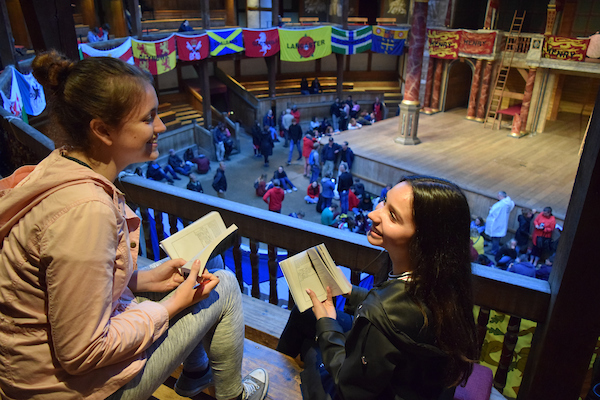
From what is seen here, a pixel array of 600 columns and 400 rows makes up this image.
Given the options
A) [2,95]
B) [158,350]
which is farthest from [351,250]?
[2,95]

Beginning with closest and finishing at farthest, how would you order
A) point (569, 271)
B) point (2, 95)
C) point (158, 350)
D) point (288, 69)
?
1. point (158, 350)
2. point (569, 271)
3. point (2, 95)
4. point (288, 69)

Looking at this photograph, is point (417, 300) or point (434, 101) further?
point (434, 101)

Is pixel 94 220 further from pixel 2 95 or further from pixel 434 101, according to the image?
pixel 434 101

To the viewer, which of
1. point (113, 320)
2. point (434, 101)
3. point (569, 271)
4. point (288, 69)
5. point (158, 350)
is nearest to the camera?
point (113, 320)

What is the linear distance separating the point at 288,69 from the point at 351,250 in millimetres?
19566

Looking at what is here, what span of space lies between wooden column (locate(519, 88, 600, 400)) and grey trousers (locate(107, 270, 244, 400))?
122 centimetres

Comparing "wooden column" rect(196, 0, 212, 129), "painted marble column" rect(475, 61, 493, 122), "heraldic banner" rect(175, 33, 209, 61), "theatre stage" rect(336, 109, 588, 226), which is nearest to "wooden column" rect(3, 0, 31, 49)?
"heraldic banner" rect(175, 33, 209, 61)

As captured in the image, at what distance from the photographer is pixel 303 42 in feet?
52.7

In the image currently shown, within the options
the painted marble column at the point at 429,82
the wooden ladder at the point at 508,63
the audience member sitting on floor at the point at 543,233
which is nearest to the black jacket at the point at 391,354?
the audience member sitting on floor at the point at 543,233

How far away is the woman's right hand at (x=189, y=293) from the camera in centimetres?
135

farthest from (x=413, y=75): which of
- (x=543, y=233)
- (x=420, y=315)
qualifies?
(x=420, y=315)

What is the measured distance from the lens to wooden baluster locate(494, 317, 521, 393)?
1970 millimetres

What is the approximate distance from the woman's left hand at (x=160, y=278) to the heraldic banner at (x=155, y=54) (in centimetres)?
1093

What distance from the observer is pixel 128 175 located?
2.83m
